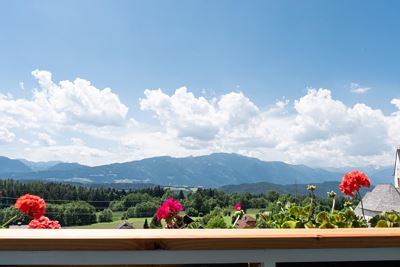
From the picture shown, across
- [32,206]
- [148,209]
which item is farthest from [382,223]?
[148,209]

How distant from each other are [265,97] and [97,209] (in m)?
19.9

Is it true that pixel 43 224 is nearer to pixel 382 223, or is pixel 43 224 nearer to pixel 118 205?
pixel 382 223

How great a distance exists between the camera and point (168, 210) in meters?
1.59

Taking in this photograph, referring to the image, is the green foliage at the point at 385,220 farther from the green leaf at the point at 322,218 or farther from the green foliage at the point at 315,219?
the green leaf at the point at 322,218

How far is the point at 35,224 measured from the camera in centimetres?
129

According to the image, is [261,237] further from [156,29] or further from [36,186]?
[36,186]

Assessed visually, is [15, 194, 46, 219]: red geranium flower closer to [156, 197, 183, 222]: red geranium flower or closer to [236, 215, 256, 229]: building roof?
[156, 197, 183, 222]: red geranium flower

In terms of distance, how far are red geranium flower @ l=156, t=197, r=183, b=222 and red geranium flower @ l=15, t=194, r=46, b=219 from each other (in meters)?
0.47

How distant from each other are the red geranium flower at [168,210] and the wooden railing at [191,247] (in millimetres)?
838

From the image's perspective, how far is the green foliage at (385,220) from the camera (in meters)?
1.13

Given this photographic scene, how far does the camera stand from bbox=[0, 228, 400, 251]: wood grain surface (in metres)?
0.66

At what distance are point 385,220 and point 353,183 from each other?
0.98m

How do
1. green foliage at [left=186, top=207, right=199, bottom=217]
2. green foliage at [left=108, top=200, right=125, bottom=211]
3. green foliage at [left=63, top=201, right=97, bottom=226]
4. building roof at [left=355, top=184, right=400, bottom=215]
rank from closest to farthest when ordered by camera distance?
green foliage at [left=186, top=207, right=199, bottom=217]
building roof at [left=355, top=184, right=400, bottom=215]
green foliage at [left=108, top=200, right=125, bottom=211]
green foliage at [left=63, top=201, right=97, bottom=226]

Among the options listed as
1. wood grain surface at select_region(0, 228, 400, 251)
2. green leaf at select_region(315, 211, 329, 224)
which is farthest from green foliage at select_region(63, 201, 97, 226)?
wood grain surface at select_region(0, 228, 400, 251)
